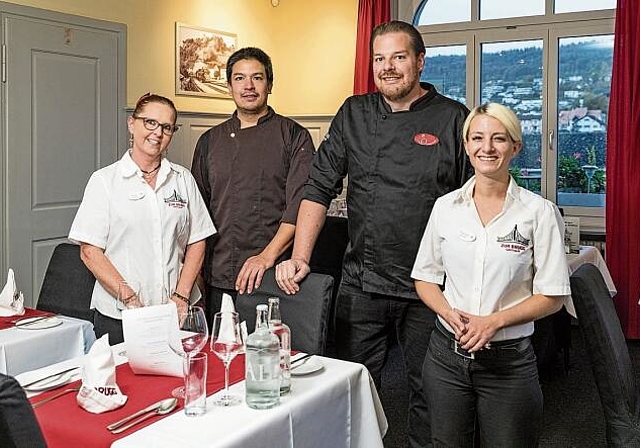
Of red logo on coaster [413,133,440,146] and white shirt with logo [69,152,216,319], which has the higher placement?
red logo on coaster [413,133,440,146]

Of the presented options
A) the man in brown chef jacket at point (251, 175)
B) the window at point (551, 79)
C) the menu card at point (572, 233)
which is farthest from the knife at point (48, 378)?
the window at point (551, 79)

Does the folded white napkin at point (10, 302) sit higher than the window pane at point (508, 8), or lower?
lower

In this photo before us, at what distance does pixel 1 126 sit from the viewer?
4.40m

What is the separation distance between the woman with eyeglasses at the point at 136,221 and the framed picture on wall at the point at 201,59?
3.16 m

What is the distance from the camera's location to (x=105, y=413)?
5.52ft

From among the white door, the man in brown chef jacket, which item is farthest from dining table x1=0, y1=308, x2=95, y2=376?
the white door

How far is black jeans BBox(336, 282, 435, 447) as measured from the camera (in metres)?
2.51

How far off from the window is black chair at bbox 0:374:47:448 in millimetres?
5159

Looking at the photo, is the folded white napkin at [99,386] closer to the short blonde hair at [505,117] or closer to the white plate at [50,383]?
the white plate at [50,383]

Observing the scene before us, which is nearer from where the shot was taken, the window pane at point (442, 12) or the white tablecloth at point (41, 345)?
the white tablecloth at point (41, 345)

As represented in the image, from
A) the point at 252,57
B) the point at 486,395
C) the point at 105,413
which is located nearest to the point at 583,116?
the point at 252,57

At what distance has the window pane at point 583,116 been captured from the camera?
18.6 ft

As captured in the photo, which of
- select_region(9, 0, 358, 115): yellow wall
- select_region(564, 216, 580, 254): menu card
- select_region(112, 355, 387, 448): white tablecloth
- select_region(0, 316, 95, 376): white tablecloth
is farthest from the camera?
select_region(9, 0, 358, 115): yellow wall

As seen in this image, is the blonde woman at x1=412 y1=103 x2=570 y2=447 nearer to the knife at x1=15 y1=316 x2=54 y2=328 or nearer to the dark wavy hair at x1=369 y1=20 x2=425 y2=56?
the dark wavy hair at x1=369 y1=20 x2=425 y2=56
